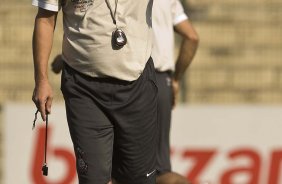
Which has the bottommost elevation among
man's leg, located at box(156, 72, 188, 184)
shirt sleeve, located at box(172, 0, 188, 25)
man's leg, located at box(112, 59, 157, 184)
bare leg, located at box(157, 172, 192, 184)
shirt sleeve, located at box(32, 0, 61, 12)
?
bare leg, located at box(157, 172, 192, 184)

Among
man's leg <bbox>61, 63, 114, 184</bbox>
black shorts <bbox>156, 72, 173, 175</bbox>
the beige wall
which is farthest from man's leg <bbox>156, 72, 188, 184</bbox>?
the beige wall

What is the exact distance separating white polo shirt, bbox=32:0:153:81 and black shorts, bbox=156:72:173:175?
178 cm

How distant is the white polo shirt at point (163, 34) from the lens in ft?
21.6

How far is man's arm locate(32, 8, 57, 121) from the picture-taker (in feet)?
15.3

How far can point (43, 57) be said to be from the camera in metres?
4.70

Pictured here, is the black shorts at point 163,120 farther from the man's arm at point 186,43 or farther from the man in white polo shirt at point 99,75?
the man in white polo shirt at point 99,75

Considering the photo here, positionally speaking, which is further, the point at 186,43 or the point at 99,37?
the point at 186,43

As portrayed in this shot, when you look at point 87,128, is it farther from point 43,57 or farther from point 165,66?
point 165,66

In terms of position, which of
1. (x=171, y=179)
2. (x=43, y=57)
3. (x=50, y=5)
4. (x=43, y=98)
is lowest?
(x=171, y=179)

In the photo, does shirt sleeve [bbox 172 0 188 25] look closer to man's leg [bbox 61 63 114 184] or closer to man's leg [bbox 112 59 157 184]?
man's leg [bbox 112 59 157 184]

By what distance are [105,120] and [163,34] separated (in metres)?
1.94

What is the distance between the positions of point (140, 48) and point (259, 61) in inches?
191

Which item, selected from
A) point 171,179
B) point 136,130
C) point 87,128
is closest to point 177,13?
point 171,179

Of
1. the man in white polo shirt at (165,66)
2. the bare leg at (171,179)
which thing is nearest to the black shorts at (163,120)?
the man in white polo shirt at (165,66)
